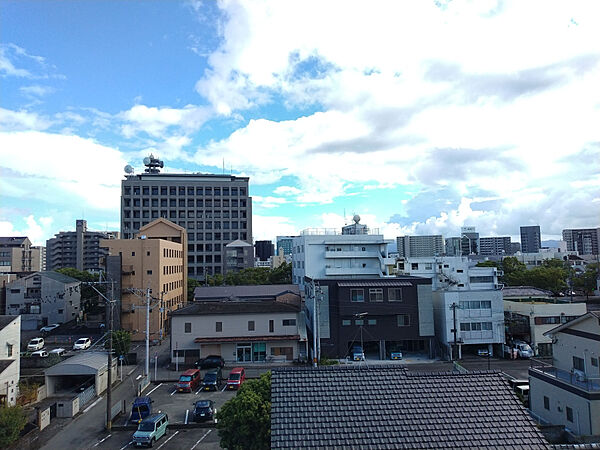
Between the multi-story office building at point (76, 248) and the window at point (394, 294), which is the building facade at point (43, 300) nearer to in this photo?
the window at point (394, 294)

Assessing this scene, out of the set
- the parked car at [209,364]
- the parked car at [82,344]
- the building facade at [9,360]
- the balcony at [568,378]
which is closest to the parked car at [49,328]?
the parked car at [82,344]

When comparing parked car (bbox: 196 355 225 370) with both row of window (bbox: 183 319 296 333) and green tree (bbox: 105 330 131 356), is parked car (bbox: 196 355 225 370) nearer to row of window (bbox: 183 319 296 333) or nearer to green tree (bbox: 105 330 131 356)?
row of window (bbox: 183 319 296 333)

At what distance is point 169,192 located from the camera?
95938 millimetres

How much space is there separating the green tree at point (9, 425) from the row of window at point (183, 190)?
267 ft

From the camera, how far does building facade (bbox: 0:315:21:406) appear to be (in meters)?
24.3

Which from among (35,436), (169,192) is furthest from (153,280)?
(169,192)

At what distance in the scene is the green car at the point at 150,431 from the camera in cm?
1928

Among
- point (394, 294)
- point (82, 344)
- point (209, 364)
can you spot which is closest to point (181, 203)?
point (82, 344)

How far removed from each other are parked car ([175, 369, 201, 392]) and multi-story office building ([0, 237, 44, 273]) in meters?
95.7

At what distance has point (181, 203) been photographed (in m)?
96.5

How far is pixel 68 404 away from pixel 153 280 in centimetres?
2618

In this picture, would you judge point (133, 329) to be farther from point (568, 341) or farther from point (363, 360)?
point (568, 341)

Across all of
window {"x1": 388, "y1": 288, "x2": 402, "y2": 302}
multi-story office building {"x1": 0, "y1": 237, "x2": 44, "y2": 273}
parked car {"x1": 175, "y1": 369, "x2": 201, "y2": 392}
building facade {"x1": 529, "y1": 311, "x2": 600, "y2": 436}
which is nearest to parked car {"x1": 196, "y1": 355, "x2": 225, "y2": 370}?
parked car {"x1": 175, "y1": 369, "x2": 201, "y2": 392}

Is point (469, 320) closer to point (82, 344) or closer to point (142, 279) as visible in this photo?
point (142, 279)
